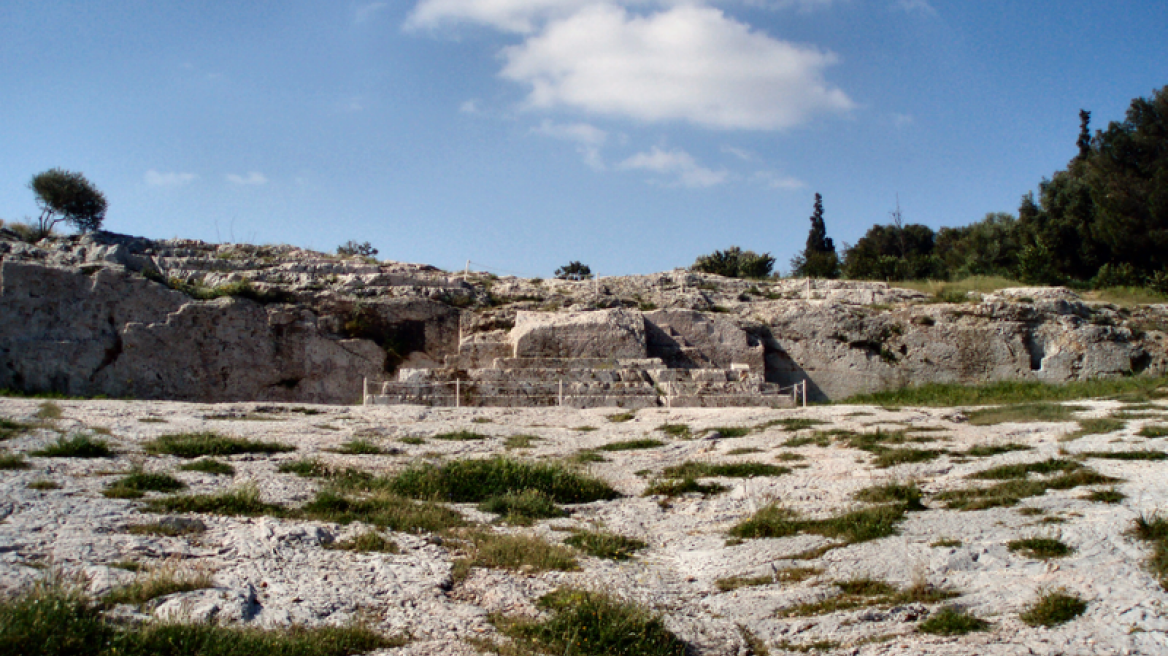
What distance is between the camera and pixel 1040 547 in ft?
18.1

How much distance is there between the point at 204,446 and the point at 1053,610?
7476mm

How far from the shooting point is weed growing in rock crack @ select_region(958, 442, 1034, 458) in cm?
881

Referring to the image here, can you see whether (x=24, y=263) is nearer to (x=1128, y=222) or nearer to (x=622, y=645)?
(x=622, y=645)

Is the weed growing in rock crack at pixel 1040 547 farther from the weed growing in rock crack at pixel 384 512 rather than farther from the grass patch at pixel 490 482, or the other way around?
the weed growing in rock crack at pixel 384 512

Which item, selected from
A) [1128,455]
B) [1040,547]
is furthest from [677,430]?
[1040,547]

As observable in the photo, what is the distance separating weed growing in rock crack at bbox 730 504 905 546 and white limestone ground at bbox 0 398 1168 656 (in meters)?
0.14

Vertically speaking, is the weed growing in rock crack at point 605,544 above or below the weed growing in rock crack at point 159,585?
below

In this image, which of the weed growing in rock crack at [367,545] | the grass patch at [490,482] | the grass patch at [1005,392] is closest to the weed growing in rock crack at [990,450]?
the grass patch at [490,482]

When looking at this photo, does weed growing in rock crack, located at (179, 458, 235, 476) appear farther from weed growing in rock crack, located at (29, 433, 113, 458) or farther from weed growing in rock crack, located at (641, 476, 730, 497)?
weed growing in rock crack, located at (641, 476, 730, 497)

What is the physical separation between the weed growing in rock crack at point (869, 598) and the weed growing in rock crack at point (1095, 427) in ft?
17.4

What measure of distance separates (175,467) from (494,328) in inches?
458

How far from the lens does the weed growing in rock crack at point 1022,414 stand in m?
10.9

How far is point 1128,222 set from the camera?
88.2 feet

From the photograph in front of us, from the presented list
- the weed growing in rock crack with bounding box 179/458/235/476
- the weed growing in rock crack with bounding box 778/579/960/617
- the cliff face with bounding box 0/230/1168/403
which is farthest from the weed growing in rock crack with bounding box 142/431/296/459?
the cliff face with bounding box 0/230/1168/403
